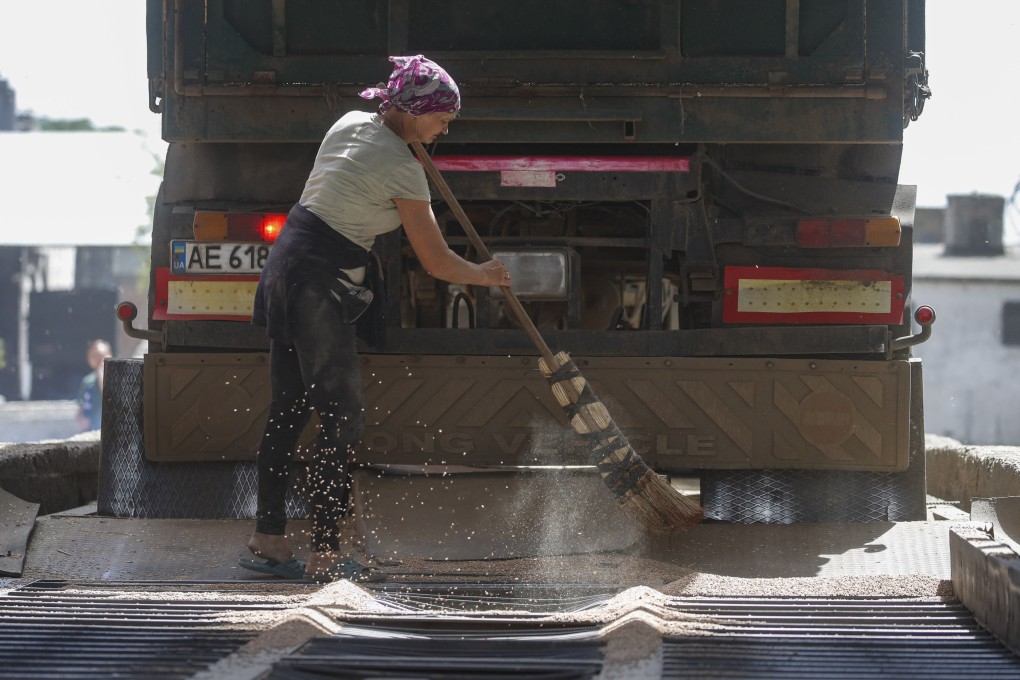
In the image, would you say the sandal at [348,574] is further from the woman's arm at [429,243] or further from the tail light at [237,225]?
the tail light at [237,225]

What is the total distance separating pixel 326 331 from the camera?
4.49m

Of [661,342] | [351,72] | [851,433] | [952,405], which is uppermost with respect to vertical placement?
[351,72]

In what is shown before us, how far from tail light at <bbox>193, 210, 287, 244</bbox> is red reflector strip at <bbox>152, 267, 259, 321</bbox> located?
149 millimetres

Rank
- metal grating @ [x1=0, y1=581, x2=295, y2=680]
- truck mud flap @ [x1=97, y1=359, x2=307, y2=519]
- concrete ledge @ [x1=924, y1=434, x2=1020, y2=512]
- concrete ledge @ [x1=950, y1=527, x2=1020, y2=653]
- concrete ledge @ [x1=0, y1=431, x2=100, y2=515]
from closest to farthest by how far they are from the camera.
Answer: metal grating @ [x1=0, y1=581, x2=295, y2=680] → concrete ledge @ [x1=950, y1=527, x2=1020, y2=653] → truck mud flap @ [x1=97, y1=359, x2=307, y2=519] → concrete ledge @ [x1=0, y1=431, x2=100, y2=515] → concrete ledge @ [x1=924, y1=434, x2=1020, y2=512]

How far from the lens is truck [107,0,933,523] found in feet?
16.5

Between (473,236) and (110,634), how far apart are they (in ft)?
6.08

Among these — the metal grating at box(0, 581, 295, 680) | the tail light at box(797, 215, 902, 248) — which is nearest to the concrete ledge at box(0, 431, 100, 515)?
the metal grating at box(0, 581, 295, 680)

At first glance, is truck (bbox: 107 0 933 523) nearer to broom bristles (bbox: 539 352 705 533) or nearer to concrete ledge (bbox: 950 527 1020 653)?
broom bristles (bbox: 539 352 705 533)

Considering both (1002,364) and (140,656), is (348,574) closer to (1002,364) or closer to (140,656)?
(140,656)

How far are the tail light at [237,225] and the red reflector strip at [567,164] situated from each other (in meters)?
0.64

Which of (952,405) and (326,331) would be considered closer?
(326,331)

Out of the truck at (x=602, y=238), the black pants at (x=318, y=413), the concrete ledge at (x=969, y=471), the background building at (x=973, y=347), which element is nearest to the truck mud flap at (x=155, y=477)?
the truck at (x=602, y=238)

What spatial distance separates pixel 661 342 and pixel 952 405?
29102 mm

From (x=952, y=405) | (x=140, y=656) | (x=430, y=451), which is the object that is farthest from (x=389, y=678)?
(x=952, y=405)
